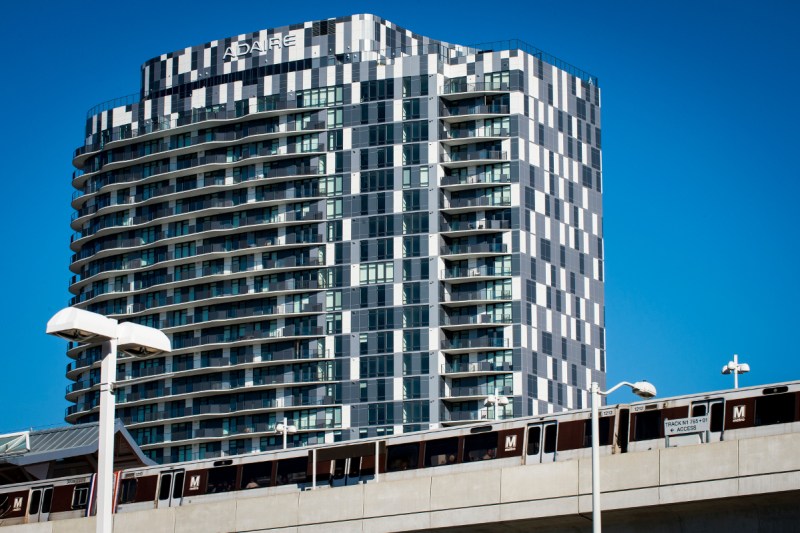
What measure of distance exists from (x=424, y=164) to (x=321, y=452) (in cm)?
9331

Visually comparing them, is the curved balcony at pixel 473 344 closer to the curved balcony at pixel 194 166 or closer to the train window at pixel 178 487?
the curved balcony at pixel 194 166

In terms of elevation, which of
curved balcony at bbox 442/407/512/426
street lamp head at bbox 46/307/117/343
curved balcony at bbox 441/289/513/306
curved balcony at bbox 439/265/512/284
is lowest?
curved balcony at bbox 442/407/512/426

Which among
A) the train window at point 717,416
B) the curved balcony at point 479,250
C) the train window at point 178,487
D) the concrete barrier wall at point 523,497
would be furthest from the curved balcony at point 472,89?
the train window at point 717,416

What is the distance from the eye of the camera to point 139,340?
28.5 metres

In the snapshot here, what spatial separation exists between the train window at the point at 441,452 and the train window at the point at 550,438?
4193 millimetres

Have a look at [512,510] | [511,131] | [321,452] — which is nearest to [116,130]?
[511,131]

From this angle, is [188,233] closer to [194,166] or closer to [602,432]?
[194,166]

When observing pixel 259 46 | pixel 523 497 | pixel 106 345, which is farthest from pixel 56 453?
pixel 259 46

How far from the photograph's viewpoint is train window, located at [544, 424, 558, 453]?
180 feet

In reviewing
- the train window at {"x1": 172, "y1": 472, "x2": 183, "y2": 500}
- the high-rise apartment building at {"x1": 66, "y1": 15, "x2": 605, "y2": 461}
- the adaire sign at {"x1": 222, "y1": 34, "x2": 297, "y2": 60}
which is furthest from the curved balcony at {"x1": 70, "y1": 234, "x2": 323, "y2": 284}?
the train window at {"x1": 172, "y1": 472, "x2": 183, "y2": 500}

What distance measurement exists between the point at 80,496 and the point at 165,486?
3495mm

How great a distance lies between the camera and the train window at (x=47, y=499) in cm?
6412

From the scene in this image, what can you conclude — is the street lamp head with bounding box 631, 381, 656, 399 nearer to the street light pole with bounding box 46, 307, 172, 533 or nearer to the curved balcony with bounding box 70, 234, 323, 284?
the street light pole with bounding box 46, 307, 172, 533

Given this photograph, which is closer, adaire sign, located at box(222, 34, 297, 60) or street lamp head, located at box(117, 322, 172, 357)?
street lamp head, located at box(117, 322, 172, 357)
